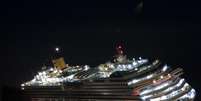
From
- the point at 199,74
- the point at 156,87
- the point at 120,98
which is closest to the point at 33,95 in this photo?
the point at 120,98

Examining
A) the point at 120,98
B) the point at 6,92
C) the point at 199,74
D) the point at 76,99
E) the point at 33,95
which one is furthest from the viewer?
the point at 199,74

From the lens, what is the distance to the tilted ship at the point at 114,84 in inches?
835

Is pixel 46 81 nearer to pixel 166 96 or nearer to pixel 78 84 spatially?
pixel 78 84

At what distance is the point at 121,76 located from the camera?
21.5 meters

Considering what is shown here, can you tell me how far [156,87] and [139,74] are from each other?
153 cm

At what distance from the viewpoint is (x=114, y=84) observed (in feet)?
69.5

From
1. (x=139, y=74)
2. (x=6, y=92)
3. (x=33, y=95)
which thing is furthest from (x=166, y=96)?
(x=6, y=92)

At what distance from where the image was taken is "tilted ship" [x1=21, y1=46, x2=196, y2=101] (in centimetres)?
2120

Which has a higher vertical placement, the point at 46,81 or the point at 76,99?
the point at 46,81

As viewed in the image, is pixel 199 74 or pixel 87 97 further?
pixel 199 74

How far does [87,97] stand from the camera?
874 inches

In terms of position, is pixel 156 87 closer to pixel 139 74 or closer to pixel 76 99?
pixel 139 74

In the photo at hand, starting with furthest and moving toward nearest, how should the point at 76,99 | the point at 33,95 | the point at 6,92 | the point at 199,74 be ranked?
1. the point at 199,74
2. the point at 33,95
3. the point at 76,99
4. the point at 6,92

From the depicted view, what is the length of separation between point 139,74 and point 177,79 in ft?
16.0
